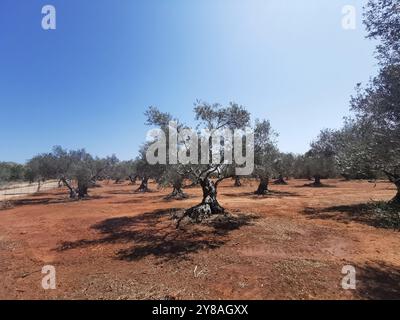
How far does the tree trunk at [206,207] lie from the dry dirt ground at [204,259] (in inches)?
55.5

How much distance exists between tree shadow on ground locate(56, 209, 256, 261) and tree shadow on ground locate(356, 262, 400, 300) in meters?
5.19

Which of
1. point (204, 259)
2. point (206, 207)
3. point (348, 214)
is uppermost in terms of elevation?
point (206, 207)

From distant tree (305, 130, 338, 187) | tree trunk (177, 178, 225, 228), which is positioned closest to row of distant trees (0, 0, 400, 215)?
tree trunk (177, 178, 225, 228)

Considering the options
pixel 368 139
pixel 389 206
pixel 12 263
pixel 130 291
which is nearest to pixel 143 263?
pixel 130 291

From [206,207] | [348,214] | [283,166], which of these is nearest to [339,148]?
[348,214]

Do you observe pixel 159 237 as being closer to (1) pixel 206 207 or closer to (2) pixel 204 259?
(2) pixel 204 259

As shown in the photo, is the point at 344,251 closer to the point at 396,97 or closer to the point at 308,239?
the point at 308,239

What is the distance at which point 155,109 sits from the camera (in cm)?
1717

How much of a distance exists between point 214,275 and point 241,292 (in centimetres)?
130

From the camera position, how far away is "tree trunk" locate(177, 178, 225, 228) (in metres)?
16.5

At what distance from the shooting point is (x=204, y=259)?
10.0 meters

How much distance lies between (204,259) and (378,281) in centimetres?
520

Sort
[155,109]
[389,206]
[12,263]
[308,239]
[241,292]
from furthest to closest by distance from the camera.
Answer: [155,109] < [308,239] < [12,263] < [389,206] < [241,292]
